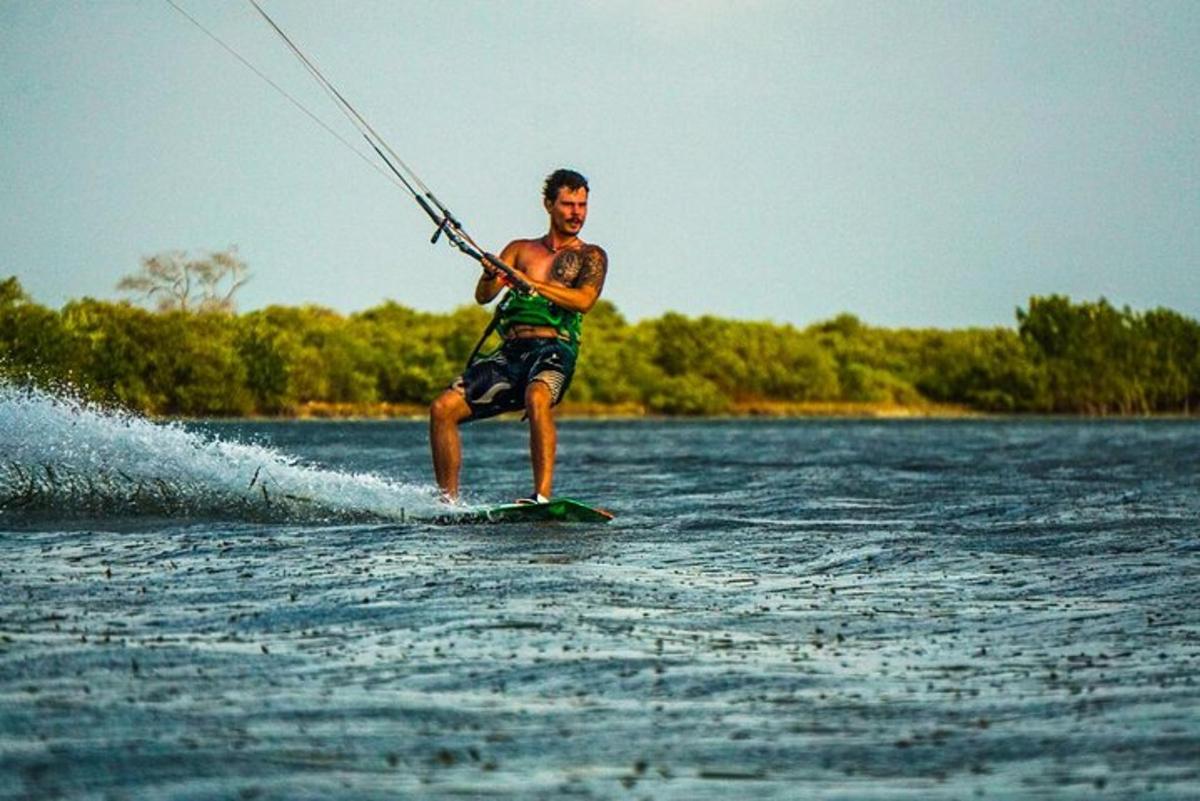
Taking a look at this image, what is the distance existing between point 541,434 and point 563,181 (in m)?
1.48

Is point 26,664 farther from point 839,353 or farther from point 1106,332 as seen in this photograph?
point 839,353

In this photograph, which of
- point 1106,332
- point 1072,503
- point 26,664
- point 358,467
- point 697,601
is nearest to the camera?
point 26,664

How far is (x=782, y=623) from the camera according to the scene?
6.98 meters

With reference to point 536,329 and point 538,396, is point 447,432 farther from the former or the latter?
point 536,329

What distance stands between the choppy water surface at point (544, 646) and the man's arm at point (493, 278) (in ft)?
4.27

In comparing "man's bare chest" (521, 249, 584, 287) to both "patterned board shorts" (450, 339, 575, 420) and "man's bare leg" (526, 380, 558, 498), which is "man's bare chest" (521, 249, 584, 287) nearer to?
"patterned board shorts" (450, 339, 575, 420)

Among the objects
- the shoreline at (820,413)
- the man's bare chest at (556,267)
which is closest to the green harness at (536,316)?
the man's bare chest at (556,267)

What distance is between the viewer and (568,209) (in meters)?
11.7

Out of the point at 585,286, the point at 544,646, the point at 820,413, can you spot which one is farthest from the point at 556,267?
the point at 820,413

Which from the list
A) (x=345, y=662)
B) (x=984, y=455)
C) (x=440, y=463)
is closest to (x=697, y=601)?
(x=345, y=662)

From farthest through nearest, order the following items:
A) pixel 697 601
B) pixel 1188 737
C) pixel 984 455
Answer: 1. pixel 984 455
2. pixel 697 601
3. pixel 1188 737

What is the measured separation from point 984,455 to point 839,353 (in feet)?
369

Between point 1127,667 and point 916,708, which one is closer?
point 916,708

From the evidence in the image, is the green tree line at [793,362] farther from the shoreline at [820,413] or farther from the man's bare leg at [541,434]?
the man's bare leg at [541,434]
